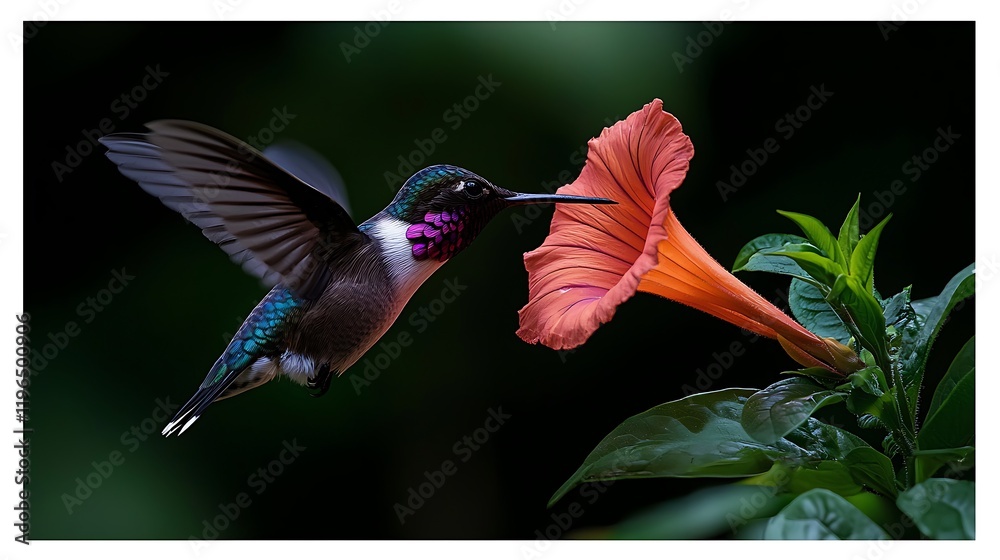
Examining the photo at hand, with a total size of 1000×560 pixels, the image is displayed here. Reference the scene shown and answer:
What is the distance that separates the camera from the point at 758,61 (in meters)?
2.19

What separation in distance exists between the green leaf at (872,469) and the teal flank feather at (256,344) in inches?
Answer: 35.3

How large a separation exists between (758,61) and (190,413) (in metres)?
1.63

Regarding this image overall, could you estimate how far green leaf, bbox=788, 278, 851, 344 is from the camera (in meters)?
1.32

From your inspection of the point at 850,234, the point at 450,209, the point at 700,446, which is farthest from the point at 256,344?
the point at 850,234

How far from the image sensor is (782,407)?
3.46ft

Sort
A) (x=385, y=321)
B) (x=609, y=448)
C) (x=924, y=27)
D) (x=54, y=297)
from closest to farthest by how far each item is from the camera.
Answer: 1. (x=609, y=448)
2. (x=385, y=321)
3. (x=924, y=27)
4. (x=54, y=297)

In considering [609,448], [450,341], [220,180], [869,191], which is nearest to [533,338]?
[609,448]

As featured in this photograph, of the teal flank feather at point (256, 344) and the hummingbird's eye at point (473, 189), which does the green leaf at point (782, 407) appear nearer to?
the hummingbird's eye at point (473, 189)

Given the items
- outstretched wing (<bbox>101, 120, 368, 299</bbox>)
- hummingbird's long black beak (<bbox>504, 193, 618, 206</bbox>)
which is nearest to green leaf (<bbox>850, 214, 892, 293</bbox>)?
hummingbird's long black beak (<bbox>504, 193, 618, 206</bbox>)

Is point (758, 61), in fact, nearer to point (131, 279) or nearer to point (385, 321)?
point (385, 321)

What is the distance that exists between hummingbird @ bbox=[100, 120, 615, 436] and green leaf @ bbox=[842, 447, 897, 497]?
0.51 m

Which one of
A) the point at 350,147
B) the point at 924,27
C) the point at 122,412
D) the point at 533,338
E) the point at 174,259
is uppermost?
the point at 924,27

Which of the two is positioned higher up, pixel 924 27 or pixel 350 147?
pixel 924 27

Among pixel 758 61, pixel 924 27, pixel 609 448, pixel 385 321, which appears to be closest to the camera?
pixel 609 448
